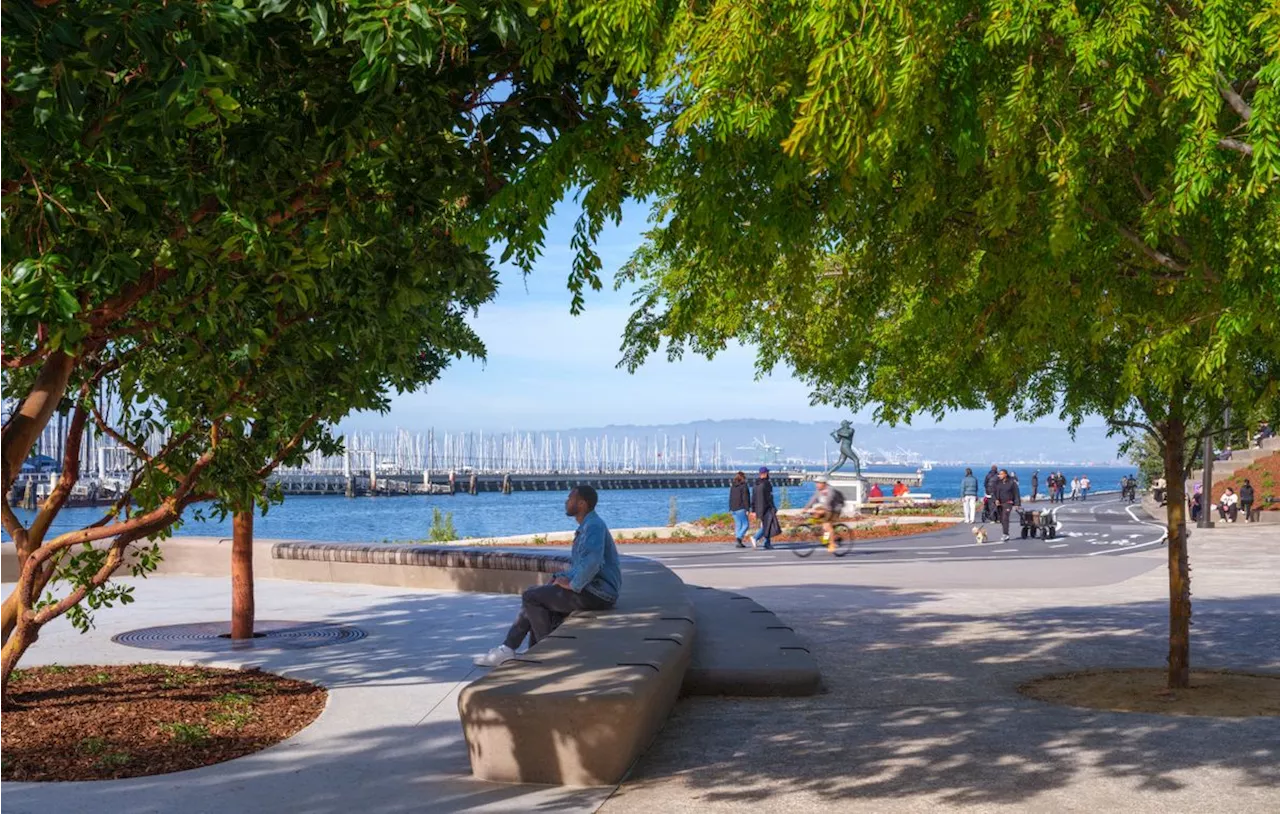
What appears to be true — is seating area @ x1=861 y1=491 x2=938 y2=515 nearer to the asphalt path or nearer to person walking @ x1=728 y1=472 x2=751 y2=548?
the asphalt path

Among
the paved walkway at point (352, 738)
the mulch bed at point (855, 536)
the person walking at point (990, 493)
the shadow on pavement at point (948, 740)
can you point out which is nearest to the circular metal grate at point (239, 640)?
the paved walkway at point (352, 738)

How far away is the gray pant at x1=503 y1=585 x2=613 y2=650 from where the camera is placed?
10.6 m

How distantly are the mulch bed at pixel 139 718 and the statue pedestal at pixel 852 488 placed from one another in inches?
1432

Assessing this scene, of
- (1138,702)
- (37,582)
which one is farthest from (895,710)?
(37,582)

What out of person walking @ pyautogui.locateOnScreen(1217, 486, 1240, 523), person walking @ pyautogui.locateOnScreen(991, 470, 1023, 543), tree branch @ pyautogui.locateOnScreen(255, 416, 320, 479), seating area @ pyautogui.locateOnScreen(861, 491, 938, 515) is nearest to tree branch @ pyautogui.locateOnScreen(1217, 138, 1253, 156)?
tree branch @ pyautogui.locateOnScreen(255, 416, 320, 479)

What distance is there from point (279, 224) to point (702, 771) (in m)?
3.88

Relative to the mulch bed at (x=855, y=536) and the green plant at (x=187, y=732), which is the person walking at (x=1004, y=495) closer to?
the mulch bed at (x=855, y=536)

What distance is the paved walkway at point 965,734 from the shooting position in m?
6.88

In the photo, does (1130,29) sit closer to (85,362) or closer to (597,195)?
(597,195)

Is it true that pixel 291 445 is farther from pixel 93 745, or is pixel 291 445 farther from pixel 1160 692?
pixel 1160 692

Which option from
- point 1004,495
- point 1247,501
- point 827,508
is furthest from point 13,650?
point 1247,501

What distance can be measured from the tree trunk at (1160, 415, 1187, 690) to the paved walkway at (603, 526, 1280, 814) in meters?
1.20

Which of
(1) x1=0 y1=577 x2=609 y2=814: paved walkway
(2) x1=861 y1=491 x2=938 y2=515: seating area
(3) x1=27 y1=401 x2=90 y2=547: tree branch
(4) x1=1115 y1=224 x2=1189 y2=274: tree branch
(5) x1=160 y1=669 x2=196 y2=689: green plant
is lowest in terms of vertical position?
(1) x1=0 y1=577 x2=609 y2=814: paved walkway

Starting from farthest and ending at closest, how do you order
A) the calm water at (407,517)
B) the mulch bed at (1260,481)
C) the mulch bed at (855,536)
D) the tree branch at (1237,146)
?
the calm water at (407,517)
the mulch bed at (1260,481)
the mulch bed at (855,536)
the tree branch at (1237,146)
